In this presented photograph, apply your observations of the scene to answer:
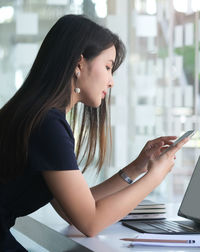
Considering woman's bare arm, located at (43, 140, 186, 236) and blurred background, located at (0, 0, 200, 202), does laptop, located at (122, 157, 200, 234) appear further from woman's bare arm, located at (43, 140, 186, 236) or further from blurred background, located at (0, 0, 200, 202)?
blurred background, located at (0, 0, 200, 202)

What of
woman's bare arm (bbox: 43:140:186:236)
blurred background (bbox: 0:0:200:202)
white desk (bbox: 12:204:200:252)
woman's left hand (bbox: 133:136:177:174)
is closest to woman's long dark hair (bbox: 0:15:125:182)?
woman's bare arm (bbox: 43:140:186:236)

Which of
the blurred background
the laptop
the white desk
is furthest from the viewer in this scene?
the blurred background

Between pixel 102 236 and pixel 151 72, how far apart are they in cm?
344

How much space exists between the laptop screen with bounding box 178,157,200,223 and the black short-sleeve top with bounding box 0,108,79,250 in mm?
428

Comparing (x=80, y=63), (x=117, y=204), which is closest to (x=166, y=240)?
(x=117, y=204)

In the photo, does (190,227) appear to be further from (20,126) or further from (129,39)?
(129,39)

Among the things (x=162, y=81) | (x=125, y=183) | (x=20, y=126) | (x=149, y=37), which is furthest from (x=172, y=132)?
(x=20, y=126)

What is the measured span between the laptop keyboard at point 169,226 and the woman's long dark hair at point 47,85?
0.42 meters

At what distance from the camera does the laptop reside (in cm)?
163

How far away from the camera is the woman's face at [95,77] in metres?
1.74

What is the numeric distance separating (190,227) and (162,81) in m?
3.31

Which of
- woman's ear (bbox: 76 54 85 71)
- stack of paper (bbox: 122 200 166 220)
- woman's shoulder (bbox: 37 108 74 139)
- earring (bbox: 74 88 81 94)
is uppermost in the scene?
woman's ear (bbox: 76 54 85 71)

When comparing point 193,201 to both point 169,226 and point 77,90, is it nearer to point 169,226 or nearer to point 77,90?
point 169,226

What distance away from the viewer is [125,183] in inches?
77.1
